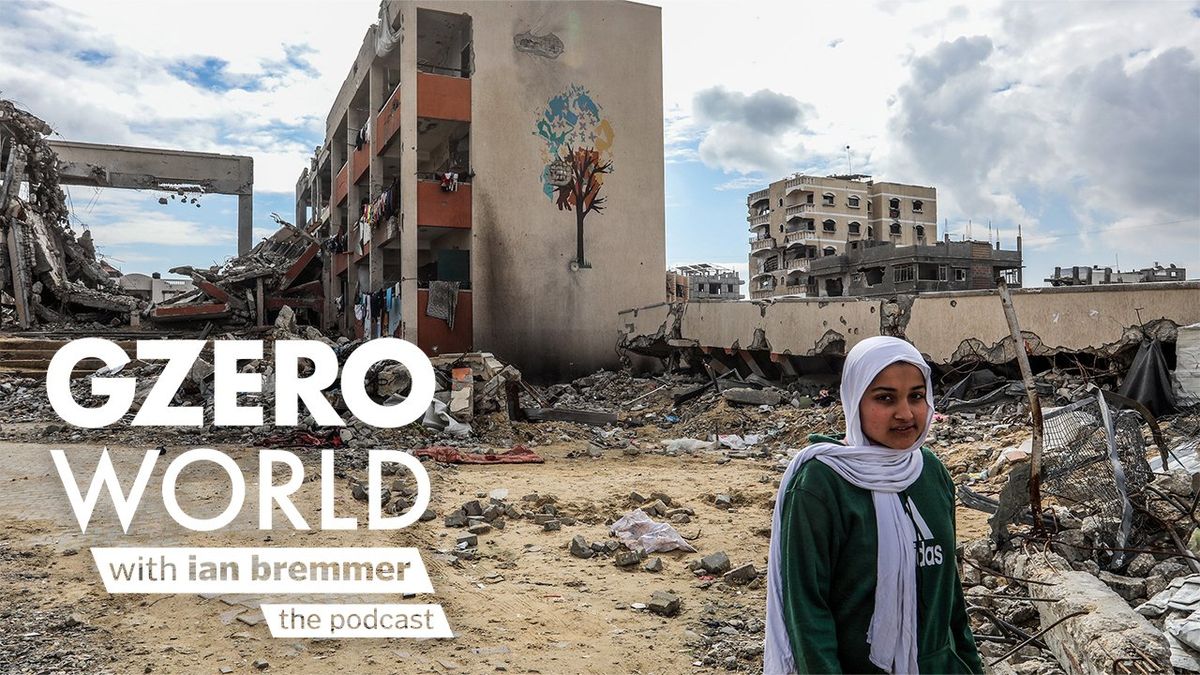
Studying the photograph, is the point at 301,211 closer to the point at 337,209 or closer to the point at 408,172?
the point at 337,209

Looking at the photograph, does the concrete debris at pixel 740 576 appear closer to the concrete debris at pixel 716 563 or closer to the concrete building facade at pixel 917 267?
the concrete debris at pixel 716 563

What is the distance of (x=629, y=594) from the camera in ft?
15.6

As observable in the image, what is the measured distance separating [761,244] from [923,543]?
206ft

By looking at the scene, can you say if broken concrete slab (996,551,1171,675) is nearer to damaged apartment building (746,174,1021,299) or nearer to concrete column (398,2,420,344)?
concrete column (398,2,420,344)

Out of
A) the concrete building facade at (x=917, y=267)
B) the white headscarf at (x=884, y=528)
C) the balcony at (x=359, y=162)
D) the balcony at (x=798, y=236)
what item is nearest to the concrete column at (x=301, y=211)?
the balcony at (x=359, y=162)

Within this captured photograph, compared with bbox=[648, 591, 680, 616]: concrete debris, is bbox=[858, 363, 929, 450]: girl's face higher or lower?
higher

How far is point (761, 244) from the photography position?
62.9 metres

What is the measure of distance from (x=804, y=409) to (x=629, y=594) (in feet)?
25.4

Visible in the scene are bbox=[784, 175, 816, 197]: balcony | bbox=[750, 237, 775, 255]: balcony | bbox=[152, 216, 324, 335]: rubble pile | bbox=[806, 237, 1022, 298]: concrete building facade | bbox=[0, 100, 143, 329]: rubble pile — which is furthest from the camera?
bbox=[750, 237, 775, 255]: balcony

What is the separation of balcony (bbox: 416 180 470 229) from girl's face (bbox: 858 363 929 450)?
17.6m

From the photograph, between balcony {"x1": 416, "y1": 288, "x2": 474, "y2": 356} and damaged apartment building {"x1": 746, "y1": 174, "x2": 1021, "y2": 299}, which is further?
damaged apartment building {"x1": 746, "y1": 174, "x2": 1021, "y2": 299}

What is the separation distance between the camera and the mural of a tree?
792 inches

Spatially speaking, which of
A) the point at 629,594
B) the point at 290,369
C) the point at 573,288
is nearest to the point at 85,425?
the point at 290,369

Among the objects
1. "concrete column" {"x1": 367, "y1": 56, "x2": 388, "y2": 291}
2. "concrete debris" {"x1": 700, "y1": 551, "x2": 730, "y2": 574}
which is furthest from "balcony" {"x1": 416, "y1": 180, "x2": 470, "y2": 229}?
"concrete debris" {"x1": 700, "y1": 551, "x2": 730, "y2": 574}
